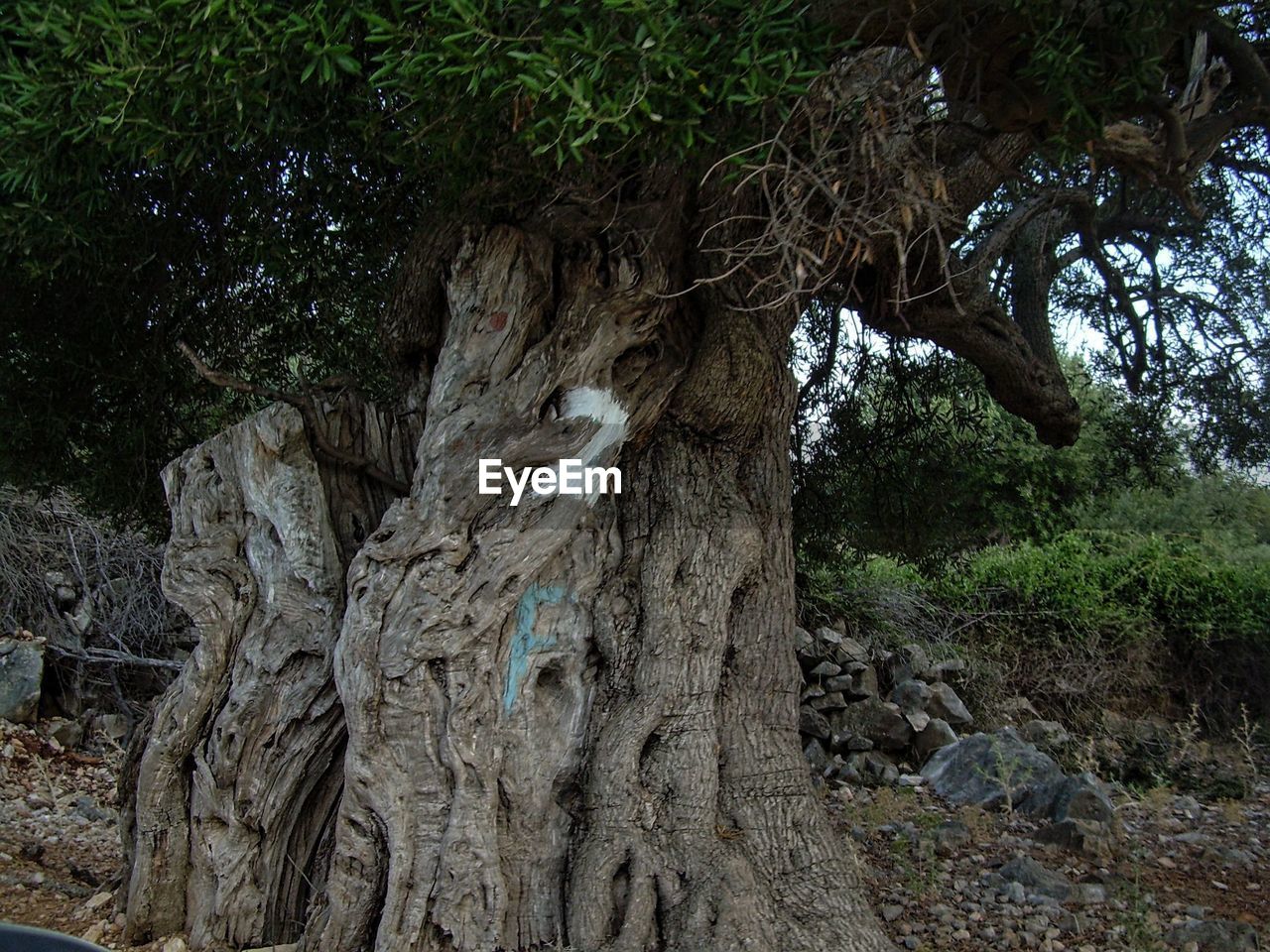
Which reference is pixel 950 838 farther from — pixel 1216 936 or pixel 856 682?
pixel 856 682

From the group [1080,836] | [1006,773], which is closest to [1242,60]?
[1080,836]

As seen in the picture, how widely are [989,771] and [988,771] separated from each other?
12mm

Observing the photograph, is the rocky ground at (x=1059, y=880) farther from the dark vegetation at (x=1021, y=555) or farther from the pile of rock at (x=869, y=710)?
the dark vegetation at (x=1021, y=555)

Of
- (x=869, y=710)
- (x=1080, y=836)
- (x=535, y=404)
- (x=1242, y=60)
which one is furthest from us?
(x=869, y=710)

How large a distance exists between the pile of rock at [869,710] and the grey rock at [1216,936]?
3564mm

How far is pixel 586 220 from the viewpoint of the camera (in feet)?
14.9

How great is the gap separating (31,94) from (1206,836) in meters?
6.92

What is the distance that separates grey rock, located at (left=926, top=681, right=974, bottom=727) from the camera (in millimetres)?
9453

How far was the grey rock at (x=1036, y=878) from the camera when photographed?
16.9ft

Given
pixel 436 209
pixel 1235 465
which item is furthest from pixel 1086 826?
pixel 436 209

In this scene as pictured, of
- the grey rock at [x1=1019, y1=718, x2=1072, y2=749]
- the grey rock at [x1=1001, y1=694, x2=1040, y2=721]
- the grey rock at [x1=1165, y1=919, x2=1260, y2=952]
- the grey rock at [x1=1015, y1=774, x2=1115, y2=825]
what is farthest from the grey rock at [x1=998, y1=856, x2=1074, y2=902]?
the grey rock at [x1=1001, y1=694, x2=1040, y2=721]

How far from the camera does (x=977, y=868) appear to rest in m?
5.69

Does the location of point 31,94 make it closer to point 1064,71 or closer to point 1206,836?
point 1064,71

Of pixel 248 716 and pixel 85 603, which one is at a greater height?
pixel 85 603
